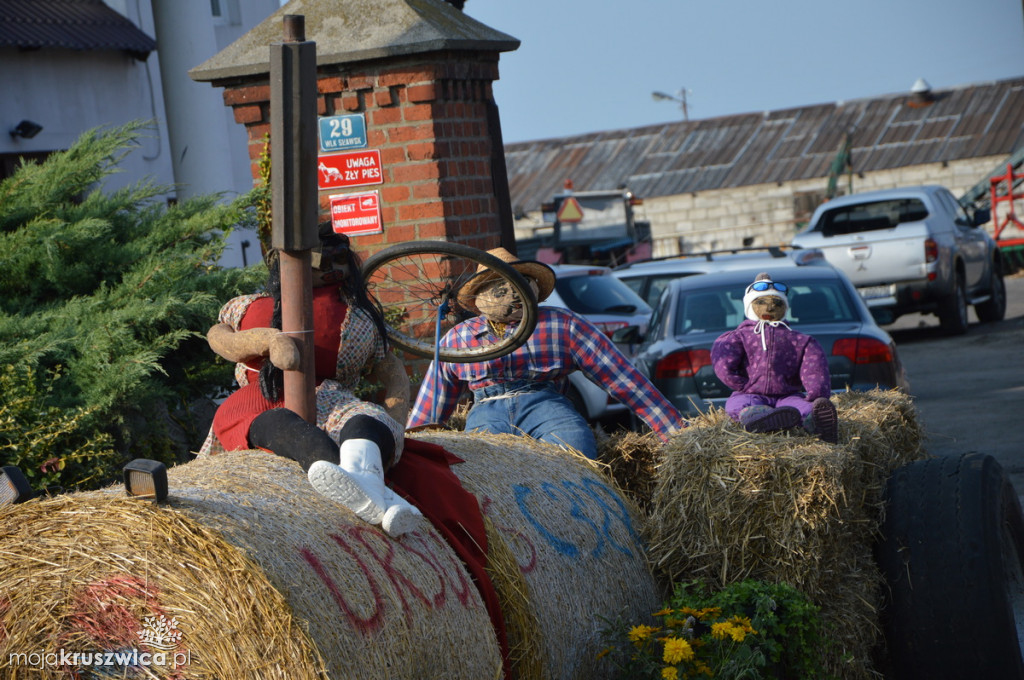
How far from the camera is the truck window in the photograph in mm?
16938

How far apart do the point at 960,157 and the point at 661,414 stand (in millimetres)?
33372

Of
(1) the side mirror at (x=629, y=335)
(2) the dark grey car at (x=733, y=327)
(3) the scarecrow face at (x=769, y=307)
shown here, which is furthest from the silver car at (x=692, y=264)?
(3) the scarecrow face at (x=769, y=307)

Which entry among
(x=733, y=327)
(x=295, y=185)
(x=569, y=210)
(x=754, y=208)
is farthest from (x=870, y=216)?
(x=754, y=208)

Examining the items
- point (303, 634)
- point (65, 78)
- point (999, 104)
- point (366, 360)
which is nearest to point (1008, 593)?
point (366, 360)

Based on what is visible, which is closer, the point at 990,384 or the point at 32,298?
the point at 32,298

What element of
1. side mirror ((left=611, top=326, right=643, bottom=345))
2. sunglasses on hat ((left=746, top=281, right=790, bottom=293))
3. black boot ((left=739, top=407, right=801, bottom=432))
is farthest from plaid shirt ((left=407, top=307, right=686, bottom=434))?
side mirror ((left=611, top=326, right=643, bottom=345))

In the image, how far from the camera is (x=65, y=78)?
1337cm

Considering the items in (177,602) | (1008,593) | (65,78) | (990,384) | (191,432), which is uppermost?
(65,78)

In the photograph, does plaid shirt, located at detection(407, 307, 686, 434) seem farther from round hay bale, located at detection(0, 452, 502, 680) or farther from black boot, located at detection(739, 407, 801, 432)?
round hay bale, located at detection(0, 452, 502, 680)

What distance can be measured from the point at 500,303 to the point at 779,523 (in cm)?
165

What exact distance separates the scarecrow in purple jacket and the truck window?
11.5 m

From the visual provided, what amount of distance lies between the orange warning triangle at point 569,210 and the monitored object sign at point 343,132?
59.7 feet

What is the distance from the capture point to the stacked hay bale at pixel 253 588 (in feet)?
8.79

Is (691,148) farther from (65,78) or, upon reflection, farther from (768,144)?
(65,78)
